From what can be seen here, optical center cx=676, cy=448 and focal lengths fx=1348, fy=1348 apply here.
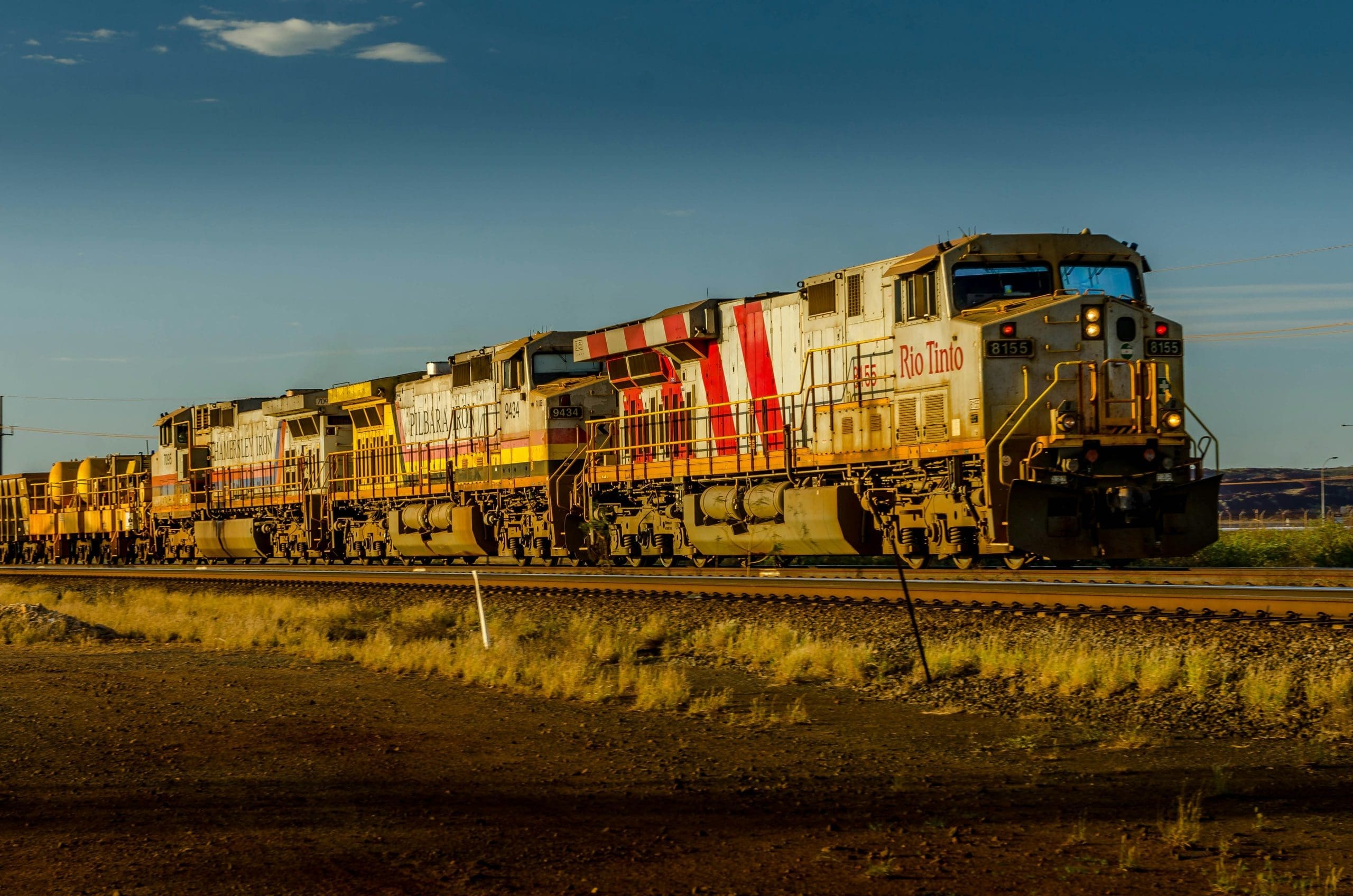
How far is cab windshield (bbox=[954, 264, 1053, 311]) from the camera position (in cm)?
1620

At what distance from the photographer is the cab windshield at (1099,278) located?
1627cm

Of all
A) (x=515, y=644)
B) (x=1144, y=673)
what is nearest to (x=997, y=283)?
(x=1144, y=673)

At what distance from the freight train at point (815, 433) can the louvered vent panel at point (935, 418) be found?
50 mm

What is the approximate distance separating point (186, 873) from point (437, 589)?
15.0 metres

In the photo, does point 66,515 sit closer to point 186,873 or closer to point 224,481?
point 224,481

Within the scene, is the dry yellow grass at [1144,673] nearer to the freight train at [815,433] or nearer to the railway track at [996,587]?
the railway track at [996,587]

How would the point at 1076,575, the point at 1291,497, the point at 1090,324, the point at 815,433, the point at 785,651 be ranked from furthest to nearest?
1. the point at 1291,497
2. the point at 815,433
3. the point at 1076,575
4. the point at 1090,324
5. the point at 785,651

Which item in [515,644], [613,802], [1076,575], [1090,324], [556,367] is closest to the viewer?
[613,802]

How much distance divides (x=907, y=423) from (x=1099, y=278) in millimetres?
2882

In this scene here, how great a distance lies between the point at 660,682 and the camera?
10898 mm

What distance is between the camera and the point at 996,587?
50.6ft

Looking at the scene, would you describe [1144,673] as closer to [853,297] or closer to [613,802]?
[613,802]

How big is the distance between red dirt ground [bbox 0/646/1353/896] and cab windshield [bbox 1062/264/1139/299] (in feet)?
24.9

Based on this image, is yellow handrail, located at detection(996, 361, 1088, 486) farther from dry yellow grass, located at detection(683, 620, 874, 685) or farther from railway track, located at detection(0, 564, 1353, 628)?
dry yellow grass, located at detection(683, 620, 874, 685)
